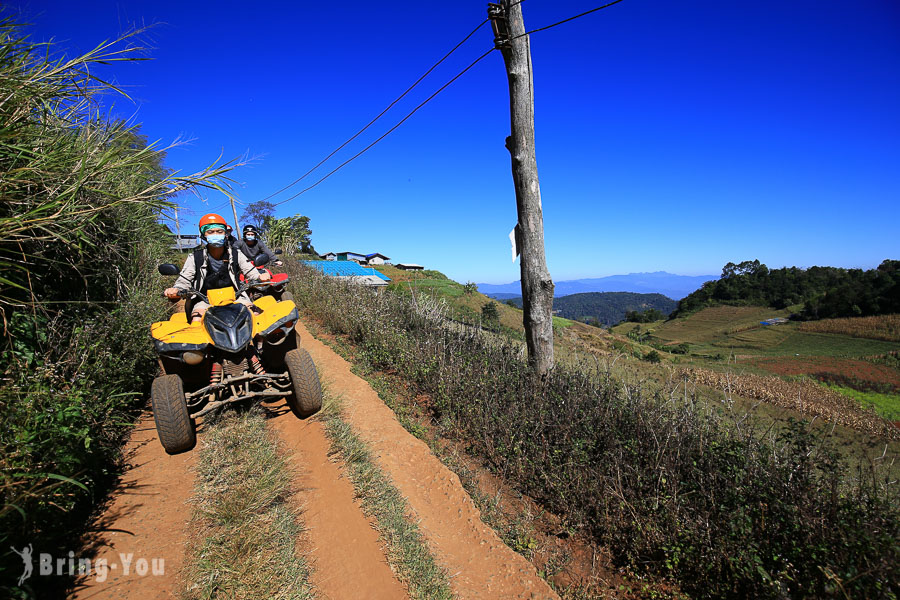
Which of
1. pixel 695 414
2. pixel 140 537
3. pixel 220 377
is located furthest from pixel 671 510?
pixel 220 377

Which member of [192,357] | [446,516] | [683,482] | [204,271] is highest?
[204,271]

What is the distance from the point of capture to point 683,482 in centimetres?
269

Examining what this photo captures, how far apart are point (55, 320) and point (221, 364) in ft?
4.10

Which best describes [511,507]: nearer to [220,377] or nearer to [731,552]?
[731,552]

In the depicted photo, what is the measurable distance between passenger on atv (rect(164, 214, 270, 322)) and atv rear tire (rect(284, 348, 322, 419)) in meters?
0.77

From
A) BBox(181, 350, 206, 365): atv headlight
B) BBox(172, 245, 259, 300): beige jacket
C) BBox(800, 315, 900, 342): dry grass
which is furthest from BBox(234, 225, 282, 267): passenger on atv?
BBox(800, 315, 900, 342): dry grass

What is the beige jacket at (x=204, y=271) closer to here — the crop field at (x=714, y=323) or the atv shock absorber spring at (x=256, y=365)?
the atv shock absorber spring at (x=256, y=365)

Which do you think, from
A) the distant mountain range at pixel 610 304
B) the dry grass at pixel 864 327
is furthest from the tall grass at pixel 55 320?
the distant mountain range at pixel 610 304

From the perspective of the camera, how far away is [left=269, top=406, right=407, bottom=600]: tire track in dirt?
2.32 m

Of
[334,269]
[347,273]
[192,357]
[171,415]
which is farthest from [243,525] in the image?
[334,269]

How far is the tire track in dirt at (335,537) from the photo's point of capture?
7.61 ft

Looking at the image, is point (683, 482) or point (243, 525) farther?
point (683, 482)

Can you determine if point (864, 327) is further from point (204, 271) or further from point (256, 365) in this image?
point (204, 271)

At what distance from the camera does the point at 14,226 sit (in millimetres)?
2402
